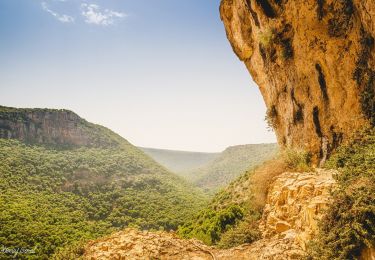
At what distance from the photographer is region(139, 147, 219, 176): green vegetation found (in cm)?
11901

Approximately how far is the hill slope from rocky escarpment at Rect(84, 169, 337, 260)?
41.4 ft

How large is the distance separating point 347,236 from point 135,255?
561 centimetres

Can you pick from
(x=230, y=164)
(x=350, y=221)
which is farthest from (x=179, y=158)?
(x=350, y=221)

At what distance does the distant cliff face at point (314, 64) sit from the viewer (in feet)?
32.6

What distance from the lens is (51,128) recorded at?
66.1 m

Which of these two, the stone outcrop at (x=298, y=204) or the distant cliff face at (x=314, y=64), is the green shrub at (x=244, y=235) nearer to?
the stone outcrop at (x=298, y=204)

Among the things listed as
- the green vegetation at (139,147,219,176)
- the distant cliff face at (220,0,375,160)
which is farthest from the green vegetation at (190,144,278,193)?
the distant cliff face at (220,0,375,160)

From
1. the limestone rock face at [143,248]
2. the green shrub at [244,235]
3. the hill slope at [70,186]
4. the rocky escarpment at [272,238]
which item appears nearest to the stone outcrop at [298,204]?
the rocky escarpment at [272,238]

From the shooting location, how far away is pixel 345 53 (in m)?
10.4

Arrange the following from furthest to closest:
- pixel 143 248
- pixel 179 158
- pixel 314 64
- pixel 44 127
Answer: pixel 179 158, pixel 44 127, pixel 314 64, pixel 143 248

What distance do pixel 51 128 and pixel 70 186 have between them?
28175 mm

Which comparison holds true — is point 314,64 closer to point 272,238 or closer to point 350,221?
point 272,238

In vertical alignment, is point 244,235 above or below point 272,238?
below

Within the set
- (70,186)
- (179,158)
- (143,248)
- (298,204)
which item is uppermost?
(179,158)
